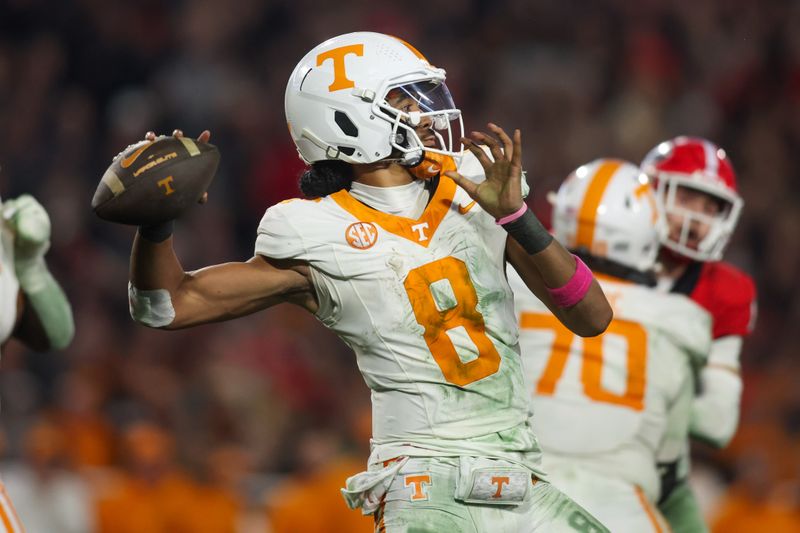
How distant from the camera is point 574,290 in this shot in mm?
3346

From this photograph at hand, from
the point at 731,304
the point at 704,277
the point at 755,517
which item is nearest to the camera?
the point at 731,304

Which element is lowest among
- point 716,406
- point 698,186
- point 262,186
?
point 262,186

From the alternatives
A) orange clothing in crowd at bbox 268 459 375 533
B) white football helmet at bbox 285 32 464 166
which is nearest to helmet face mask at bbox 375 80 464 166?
white football helmet at bbox 285 32 464 166

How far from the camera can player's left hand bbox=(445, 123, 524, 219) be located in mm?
3230

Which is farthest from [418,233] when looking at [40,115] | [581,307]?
[40,115]

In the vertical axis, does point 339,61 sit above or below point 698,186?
above

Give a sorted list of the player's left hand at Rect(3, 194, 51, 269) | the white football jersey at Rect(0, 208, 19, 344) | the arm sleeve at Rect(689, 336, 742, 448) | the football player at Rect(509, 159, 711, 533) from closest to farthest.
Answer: the white football jersey at Rect(0, 208, 19, 344), the player's left hand at Rect(3, 194, 51, 269), the football player at Rect(509, 159, 711, 533), the arm sleeve at Rect(689, 336, 742, 448)

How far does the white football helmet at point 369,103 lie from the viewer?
346 centimetres

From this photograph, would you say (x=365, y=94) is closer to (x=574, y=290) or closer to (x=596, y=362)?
(x=574, y=290)

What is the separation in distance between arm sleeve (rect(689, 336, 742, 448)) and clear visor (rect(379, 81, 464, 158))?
1761mm

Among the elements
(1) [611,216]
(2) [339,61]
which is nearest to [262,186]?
(1) [611,216]

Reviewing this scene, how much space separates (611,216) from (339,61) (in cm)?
141

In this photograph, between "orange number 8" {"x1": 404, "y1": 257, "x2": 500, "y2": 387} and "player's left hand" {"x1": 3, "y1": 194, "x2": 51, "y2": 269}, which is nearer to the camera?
"orange number 8" {"x1": 404, "y1": 257, "x2": 500, "y2": 387}

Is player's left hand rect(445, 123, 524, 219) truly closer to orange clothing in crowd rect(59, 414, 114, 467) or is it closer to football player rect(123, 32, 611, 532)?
football player rect(123, 32, 611, 532)
